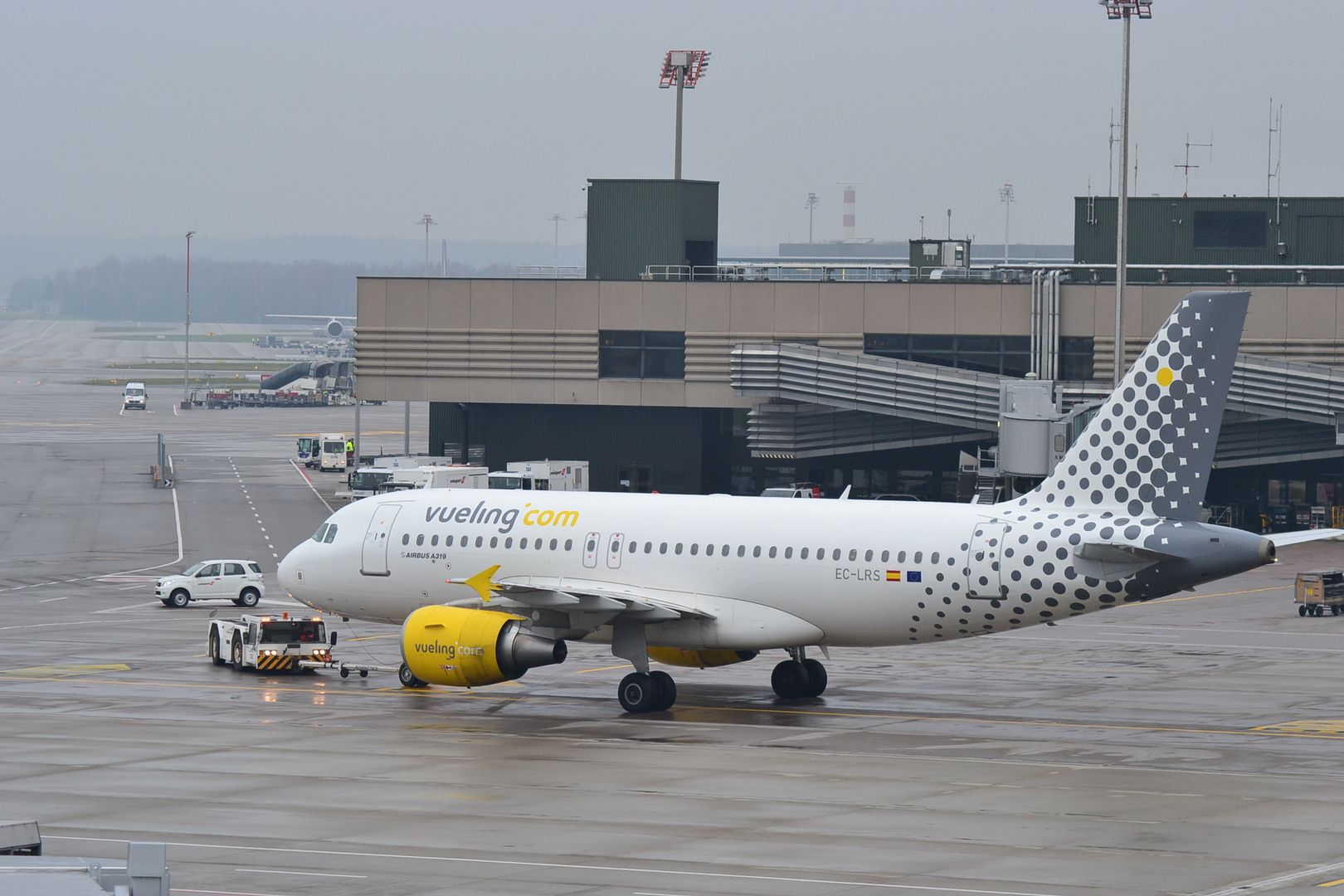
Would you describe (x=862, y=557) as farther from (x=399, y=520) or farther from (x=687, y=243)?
(x=687, y=243)

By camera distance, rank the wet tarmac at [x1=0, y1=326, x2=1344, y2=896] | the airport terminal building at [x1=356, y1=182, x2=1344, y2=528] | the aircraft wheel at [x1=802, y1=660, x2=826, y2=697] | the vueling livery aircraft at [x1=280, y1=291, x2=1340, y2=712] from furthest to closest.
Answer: the airport terminal building at [x1=356, y1=182, x2=1344, y2=528] < the aircraft wheel at [x1=802, y1=660, x2=826, y2=697] < the vueling livery aircraft at [x1=280, y1=291, x2=1340, y2=712] < the wet tarmac at [x1=0, y1=326, x2=1344, y2=896]

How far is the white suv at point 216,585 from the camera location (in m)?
60.5

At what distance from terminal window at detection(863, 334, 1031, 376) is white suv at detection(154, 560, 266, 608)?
3462 centimetres

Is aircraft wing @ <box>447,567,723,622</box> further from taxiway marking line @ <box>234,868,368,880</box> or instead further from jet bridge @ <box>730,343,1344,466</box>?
jet bridge @ <box>730,343,1344,466</box>

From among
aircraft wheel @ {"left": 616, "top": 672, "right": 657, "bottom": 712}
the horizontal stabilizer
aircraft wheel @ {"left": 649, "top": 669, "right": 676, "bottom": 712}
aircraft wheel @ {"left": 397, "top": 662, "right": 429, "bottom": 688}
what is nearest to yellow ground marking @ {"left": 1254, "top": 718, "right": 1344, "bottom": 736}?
the horizontal stabilizer

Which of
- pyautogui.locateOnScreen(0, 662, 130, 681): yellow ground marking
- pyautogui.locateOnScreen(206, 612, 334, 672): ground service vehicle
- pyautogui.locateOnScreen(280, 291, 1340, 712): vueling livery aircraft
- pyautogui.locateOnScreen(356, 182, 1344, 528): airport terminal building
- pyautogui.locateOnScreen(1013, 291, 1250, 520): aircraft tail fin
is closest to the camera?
pyautogui.locateOnScreen(1013, 291, 1250, 520): aircraft tail fin

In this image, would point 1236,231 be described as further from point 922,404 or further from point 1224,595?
point 1224,595

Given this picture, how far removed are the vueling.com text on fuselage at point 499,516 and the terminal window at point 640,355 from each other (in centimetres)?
4593

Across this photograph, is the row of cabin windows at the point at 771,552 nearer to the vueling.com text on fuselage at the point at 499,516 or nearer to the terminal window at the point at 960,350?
the vueling.com text on fuselage at the point at 499,516

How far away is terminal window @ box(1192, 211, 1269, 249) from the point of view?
311 feet

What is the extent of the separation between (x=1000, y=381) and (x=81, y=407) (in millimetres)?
126894

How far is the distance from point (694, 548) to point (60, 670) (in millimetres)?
17301

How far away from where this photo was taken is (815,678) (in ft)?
133


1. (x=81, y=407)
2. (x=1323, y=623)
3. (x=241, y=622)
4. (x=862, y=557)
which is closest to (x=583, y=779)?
(x=862, y=557)
